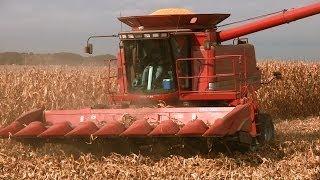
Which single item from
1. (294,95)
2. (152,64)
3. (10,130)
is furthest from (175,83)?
(294,95)

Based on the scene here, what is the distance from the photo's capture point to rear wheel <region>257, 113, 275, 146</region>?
283 inches

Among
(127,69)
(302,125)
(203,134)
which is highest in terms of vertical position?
(127,69)

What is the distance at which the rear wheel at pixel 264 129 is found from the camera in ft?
23.6

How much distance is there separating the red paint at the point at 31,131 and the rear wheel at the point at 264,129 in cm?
284

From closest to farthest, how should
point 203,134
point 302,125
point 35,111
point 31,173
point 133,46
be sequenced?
point 203,134 → point 31,173 → point 35,111 → point 133,46 → point 302,125

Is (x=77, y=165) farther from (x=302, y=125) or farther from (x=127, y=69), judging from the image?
(x=302, y=125)

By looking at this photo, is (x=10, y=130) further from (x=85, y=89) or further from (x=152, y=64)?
(x=85, y=89)

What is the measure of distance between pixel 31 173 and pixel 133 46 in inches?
103

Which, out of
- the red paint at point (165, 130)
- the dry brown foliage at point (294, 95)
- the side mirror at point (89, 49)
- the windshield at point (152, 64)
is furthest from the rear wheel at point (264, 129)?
the dry brown foliage at point (294, 95)

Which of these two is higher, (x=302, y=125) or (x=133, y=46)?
(x=133, y=46)

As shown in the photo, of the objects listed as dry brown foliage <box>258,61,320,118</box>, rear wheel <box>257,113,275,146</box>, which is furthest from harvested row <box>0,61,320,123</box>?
rear wheel <box>257,113,275,146</box>

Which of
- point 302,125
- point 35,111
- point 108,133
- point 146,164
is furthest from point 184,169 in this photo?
point 302,125

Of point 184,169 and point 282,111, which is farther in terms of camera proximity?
point 282,111

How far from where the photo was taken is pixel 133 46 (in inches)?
310
